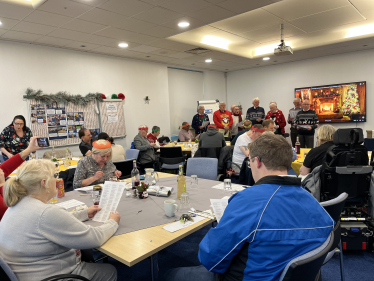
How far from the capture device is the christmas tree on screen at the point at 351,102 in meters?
8.03

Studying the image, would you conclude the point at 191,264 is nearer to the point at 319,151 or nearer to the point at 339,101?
the point at 319,151

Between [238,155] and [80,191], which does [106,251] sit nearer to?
[80,191]

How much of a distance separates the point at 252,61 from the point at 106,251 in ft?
27.6

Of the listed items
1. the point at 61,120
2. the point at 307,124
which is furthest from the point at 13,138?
the point at 307,124

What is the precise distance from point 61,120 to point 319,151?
5.61 m

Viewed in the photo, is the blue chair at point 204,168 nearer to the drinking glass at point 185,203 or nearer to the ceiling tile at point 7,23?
the drinking glass at point 185,203

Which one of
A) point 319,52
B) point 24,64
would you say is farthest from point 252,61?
point 24,64

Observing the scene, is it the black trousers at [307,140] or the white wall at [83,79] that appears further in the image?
the black trousers at [307,140]

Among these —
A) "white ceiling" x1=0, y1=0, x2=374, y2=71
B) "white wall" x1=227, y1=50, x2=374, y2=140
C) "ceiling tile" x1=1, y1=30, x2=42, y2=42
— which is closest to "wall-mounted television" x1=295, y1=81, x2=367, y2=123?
"white wall" x1=227, y1=50, x2=374, y2=140

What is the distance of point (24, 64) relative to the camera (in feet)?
18.8

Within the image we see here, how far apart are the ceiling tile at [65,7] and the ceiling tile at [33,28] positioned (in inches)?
30.8

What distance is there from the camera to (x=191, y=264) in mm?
2787

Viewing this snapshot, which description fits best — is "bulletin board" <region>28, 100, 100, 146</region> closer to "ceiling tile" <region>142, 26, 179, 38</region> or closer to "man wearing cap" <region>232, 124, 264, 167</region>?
"ceiling tile" <region>142, 26, 179, 38</region>

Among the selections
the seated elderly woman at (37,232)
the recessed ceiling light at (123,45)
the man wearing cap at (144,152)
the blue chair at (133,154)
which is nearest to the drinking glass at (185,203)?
the seated elderly woman at (37,232)
